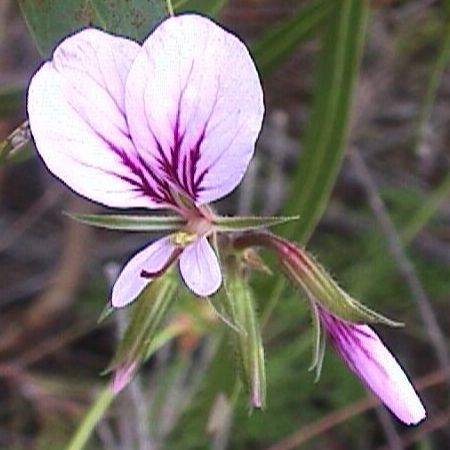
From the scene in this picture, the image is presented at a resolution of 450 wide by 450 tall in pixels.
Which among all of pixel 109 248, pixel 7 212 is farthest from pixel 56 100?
pixel 7 212

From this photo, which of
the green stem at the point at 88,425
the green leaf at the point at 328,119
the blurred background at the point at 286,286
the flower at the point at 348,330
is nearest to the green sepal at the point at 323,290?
the flower at the point at 348,330

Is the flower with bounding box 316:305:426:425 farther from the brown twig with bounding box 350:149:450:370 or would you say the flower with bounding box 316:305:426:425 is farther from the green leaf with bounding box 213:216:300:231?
the brown twig with bounding box 350:149:450:370

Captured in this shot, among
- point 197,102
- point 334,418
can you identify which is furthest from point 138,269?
point 334,418

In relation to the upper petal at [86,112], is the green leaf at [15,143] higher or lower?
lower

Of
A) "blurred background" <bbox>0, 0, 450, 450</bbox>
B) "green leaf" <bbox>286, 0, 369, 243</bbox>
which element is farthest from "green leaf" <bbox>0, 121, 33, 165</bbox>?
"blurred background" <bbox>0, 0, 450, 450</bbox>

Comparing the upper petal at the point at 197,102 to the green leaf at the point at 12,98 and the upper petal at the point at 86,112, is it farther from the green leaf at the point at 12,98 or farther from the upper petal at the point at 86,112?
the green leaf at the point at 12,98

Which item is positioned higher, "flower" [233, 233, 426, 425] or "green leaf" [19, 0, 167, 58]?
"green leaf" [19, 0, 167, 58]

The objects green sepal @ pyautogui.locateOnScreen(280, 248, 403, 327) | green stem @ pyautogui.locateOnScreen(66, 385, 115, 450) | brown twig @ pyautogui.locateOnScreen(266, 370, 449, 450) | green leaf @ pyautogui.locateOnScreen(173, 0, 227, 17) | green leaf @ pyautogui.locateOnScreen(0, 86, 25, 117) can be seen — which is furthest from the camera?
brown twig @ pyautogui.locateOnScreen(266, 370, 449, 450)
